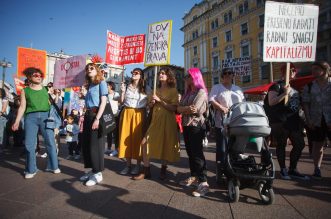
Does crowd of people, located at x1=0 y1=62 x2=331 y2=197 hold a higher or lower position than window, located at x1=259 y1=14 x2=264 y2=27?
lower

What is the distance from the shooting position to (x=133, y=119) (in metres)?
4.11

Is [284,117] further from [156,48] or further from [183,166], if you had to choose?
[156,48]

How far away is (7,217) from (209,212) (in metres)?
2.17

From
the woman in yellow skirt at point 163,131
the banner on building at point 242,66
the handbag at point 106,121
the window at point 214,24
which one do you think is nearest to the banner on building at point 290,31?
the woman in yellow skirt at point 163,131

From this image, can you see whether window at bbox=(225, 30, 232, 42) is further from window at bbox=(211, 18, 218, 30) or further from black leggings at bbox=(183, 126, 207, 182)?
black leggings at bbox=(183, 126, 207, 182)

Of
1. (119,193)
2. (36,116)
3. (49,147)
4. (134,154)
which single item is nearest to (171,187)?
(119,193)

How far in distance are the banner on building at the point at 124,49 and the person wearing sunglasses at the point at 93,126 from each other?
3447mm

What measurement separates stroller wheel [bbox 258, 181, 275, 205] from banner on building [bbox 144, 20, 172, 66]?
280cm

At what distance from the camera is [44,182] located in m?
3.60

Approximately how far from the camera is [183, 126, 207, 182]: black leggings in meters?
3.26

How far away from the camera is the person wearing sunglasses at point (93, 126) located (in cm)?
359

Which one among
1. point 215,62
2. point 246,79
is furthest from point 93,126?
point 215,62

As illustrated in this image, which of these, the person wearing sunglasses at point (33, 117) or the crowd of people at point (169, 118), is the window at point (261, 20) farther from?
the person wearing sunglasses at point (33, 117)

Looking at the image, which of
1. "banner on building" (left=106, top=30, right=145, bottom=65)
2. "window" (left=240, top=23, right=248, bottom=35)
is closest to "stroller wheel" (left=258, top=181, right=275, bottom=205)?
"banner on building" (left=106, top=30, right=145, bottom=65)
